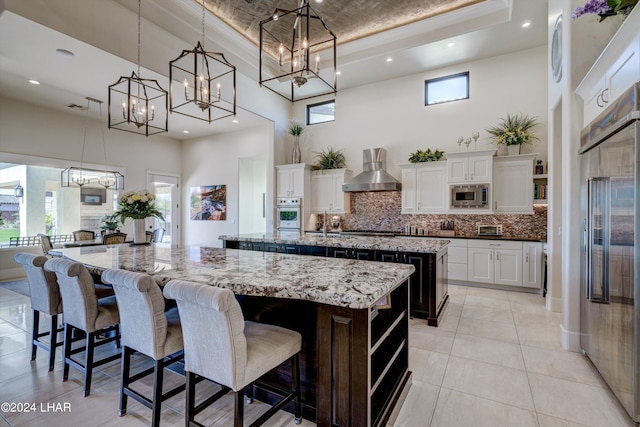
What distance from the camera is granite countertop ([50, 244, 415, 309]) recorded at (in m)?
1.47

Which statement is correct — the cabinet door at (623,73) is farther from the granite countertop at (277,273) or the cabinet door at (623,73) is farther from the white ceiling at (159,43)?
the white ceiling at (159,43)

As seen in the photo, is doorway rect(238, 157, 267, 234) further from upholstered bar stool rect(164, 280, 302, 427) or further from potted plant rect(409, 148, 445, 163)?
upholstered bar stool rect(164, 280, 302, 427)

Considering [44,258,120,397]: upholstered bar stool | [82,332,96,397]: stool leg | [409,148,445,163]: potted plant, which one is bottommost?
[82,332,96,397]: stool leg

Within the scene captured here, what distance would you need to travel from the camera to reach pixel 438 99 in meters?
5.91

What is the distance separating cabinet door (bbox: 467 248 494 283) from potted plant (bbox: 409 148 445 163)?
5.86ft

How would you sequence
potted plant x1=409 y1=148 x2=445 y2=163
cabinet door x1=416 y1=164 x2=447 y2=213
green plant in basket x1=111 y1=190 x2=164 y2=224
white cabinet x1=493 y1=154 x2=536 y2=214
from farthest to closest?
1. potted plant x1=409 y1=148 x2=445 y2=163
2. cabinet door x1=416 y1=164 x2=447 y2=213
3. white cabinet x1=493 y1=154 x2=536 y2=214
4. green plant in basket x1=111 y1=190 x2=164 y2=224

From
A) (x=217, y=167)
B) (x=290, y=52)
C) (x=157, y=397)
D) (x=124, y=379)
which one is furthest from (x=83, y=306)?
(x=217, y=167)

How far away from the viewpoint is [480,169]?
5023mm

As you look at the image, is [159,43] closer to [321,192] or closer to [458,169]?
[321,192]

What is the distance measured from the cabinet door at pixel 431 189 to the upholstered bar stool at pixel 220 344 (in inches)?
181

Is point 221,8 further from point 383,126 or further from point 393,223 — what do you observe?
point 393,223

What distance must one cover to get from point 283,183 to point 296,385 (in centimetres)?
539

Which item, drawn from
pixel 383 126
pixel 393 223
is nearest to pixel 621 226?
pixel 393 223

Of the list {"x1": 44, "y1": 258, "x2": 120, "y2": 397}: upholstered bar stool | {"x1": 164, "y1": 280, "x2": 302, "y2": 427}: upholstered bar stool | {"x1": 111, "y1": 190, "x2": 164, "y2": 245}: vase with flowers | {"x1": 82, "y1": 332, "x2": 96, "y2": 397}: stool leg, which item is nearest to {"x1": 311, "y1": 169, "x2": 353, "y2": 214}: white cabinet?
{"x1": 111, "y1": 190, "x2": 164, "y2": 245}: vase with flowers
